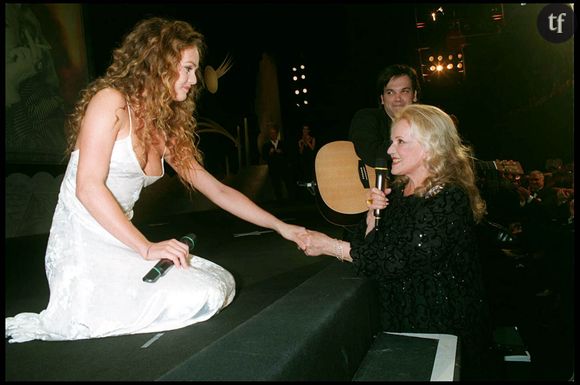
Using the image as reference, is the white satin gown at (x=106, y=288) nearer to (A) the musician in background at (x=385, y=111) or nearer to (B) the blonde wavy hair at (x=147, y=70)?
(B) the blonde wavy hair at (x=147, y=70)

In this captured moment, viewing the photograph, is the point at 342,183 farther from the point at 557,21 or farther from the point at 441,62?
the point at 557,21

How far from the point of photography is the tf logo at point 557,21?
6.76 m

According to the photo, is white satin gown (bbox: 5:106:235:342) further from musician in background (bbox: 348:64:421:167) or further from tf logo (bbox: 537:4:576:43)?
tf logo (bbox: 537:4:576:43)

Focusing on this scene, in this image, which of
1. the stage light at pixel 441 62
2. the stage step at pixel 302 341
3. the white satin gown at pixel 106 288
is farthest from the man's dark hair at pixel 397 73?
the stage light at pixel 441 62

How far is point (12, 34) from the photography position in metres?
5.91

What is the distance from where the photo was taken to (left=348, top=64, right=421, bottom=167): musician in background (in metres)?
3.29

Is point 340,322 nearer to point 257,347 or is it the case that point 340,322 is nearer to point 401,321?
point 257,347

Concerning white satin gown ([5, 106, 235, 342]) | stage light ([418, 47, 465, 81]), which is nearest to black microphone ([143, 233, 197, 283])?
white satin gown ([5, 106, 235, 342])

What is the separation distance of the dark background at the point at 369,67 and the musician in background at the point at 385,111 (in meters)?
6.04

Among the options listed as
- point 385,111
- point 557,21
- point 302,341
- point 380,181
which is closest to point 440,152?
point 380,181

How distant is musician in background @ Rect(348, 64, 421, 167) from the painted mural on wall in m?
4.89

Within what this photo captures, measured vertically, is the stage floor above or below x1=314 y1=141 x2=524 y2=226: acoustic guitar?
below

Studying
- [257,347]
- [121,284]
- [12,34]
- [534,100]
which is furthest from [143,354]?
[534,100]

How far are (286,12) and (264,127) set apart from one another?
3.33 meters
